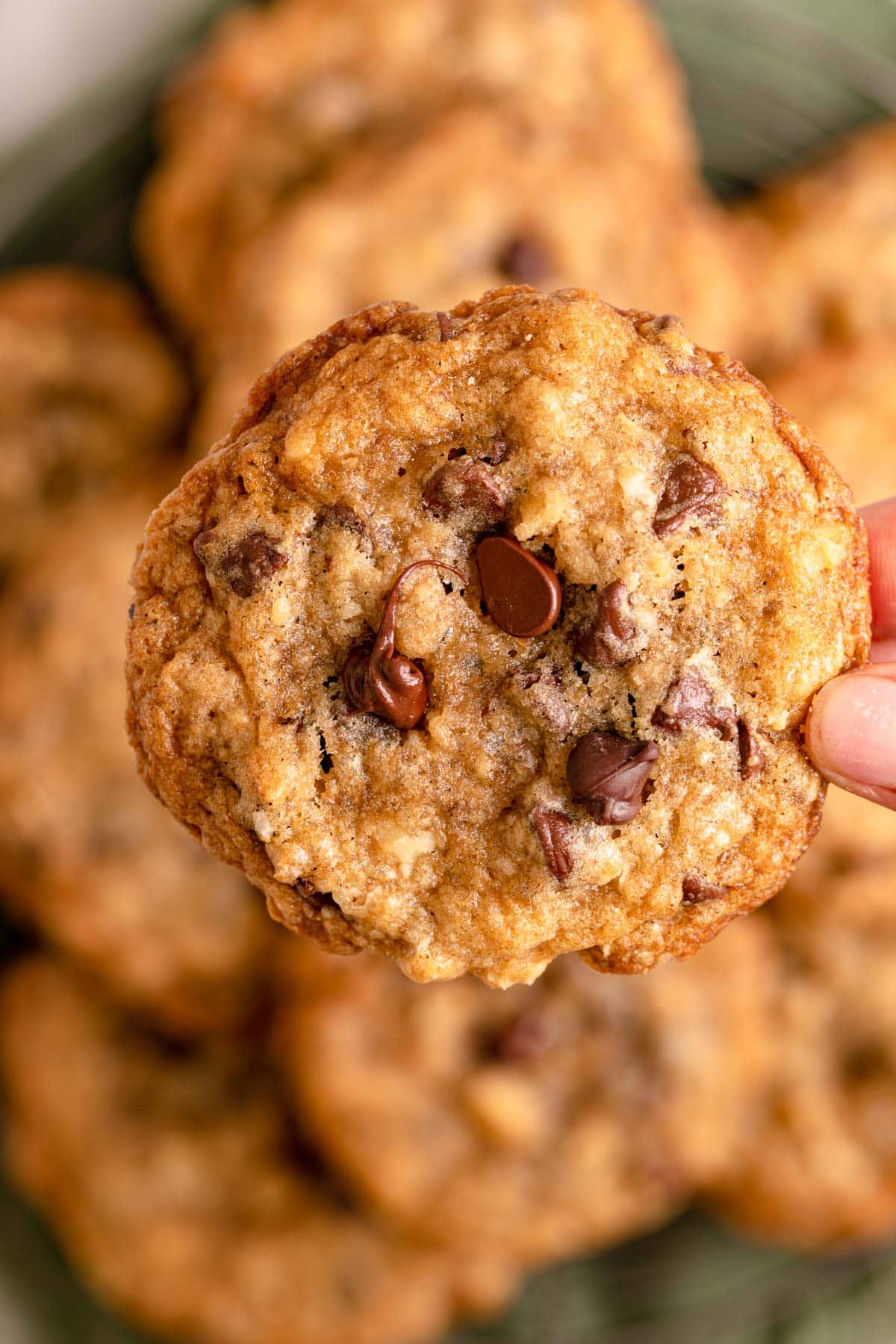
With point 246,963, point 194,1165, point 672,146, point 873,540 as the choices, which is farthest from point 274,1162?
point 672,146

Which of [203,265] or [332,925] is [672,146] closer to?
[203,265]

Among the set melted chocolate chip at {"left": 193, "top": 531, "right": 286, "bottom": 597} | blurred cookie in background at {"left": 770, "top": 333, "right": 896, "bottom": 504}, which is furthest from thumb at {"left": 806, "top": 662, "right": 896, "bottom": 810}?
blurred cookie in background at {"left": 770, "top": 333, "right": 896, "bottom": 504}

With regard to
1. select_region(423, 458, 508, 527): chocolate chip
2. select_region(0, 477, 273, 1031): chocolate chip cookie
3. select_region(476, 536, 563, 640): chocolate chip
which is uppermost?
select_region(423, 458, 508, 527): chocolate chip

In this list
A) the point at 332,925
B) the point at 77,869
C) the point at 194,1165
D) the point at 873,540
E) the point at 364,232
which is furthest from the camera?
the point at 194,1165

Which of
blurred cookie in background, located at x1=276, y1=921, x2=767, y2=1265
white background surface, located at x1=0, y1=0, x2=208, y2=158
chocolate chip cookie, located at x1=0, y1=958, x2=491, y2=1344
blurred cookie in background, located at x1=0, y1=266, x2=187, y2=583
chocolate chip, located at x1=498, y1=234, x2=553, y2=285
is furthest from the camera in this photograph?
white background surface, located at x1=0, y1=0, x2=208, y2=158

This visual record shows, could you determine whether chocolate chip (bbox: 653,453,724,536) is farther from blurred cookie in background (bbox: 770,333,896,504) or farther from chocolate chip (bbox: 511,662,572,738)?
blurred cookie in background (bbox: 770,333,896,504)

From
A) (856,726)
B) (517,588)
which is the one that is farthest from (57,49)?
(856,726)

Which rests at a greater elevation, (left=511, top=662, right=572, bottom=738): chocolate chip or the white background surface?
the white background surface
